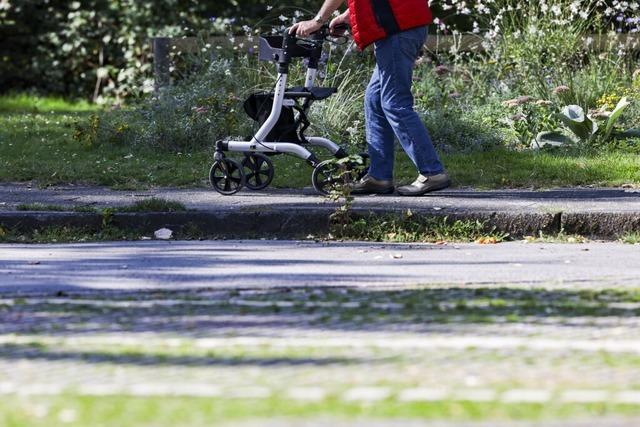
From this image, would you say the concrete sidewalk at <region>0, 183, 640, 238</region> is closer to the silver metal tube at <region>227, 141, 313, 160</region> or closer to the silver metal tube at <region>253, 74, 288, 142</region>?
the silver metal tube at <region>227, 141, 313, 160</region>

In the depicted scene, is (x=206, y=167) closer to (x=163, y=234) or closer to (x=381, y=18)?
(x=163, y=234)

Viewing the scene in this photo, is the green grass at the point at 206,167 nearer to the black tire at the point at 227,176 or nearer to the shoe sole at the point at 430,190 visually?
the black tire at the point at 227,176

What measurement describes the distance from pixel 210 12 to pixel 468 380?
14186 millimetres

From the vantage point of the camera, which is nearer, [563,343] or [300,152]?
[563,343]

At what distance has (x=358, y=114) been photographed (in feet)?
35.7

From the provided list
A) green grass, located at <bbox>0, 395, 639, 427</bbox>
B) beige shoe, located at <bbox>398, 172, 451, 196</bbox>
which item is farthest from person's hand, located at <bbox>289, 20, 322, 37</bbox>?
green grass, located at <bbox>0, 395, 639, 427</bbox>

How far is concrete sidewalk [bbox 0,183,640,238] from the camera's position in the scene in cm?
754

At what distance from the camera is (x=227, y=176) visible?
8484 mm

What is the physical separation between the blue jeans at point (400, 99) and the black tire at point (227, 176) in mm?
894

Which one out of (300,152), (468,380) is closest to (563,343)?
(468,380)

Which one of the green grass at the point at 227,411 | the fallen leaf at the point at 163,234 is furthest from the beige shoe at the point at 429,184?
the green grass at the point at 227,411

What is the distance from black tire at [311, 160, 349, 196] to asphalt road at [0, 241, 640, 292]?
1067mm

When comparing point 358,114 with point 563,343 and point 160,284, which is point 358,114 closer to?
point 160,284

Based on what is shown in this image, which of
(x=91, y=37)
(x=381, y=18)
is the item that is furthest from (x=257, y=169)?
(x=91, y=37)
